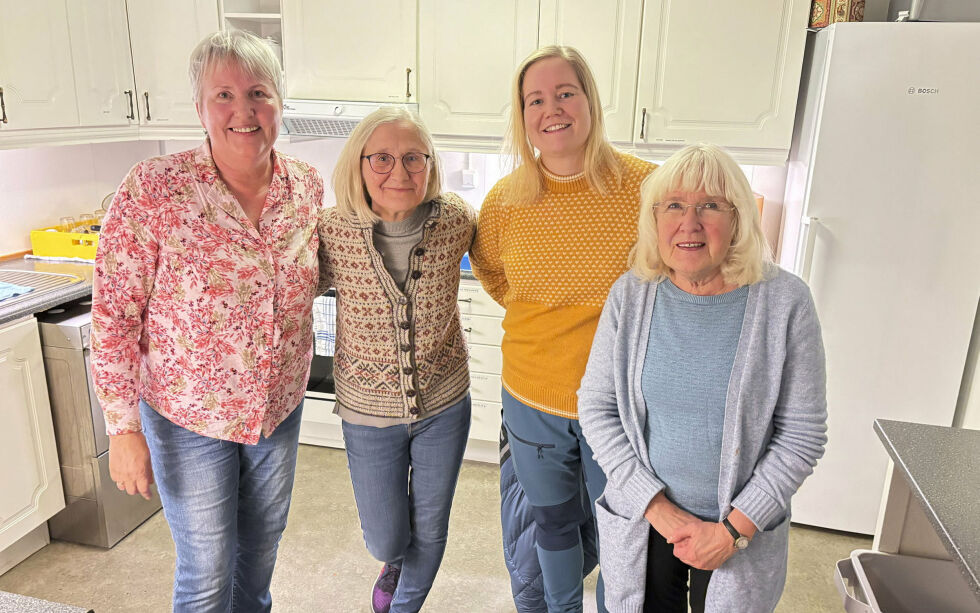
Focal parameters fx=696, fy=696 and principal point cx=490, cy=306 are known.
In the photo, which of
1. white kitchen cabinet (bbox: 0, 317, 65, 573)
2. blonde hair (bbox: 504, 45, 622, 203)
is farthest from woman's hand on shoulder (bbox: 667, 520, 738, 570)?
white kitchen cabinet (bbox: 0, 317, 65, 573)

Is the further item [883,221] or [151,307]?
[883,221]

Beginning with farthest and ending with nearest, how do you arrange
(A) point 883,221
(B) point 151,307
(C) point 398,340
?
(A) point 883,221 → (C) point 398,340 → (B) point 151,307

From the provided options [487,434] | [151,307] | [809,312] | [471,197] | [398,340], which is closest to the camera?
[809,312]

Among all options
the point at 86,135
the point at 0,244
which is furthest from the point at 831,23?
the point at 0,244

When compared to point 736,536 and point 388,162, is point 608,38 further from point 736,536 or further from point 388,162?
point 736,536

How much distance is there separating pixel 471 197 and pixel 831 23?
5.25 feet

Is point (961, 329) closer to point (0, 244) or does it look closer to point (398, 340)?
point (398, 340)

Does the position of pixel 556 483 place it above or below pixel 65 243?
below

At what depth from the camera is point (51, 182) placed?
2893 mm

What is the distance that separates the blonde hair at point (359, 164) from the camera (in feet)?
4.86

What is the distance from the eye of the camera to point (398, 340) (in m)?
1.54

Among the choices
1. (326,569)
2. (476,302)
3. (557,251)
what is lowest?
(326,569)

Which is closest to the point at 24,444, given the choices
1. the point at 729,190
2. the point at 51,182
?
the point at 51,182

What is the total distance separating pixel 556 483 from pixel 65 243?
227 centimetres
